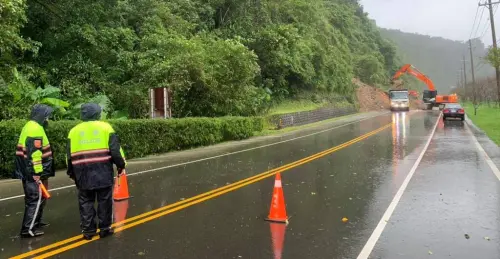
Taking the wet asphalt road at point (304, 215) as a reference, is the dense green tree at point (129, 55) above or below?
above

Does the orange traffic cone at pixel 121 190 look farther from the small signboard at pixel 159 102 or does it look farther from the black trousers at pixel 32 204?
the small signboard at pixel 159 102

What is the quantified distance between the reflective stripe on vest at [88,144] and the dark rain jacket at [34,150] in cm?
63

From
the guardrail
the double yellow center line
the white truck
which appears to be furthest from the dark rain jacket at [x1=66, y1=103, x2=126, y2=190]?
the white truck

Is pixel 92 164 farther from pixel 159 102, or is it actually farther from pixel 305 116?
pixel 305 116

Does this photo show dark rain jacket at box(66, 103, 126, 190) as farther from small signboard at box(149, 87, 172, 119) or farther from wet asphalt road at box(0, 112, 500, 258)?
small signboard at box(149, 87, 172, 119)

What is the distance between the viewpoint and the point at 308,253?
544 centimetres

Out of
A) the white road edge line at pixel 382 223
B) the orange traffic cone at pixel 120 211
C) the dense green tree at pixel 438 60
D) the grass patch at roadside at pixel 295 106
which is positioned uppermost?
the dense green tree at pixel 438 60

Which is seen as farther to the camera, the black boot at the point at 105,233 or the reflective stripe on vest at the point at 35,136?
the reflective stripe on vest at the point at 35,136

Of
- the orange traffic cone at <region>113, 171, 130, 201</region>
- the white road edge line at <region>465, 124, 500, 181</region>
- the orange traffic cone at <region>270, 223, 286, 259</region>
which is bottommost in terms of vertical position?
the white road edge line at <region>465, 124, 500, 181</region>

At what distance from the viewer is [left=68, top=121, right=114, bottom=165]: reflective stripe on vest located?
5.91 meters

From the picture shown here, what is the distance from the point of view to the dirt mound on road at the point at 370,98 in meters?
62.8

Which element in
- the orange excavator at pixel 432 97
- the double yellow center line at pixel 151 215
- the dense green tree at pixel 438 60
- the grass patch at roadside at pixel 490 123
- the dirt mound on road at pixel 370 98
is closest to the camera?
the double yellow center line at pixel 151 215

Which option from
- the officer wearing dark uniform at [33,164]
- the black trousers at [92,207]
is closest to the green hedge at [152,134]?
the officer wearing dark uniform at [33,164]

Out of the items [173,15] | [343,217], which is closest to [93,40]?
[173,15]
